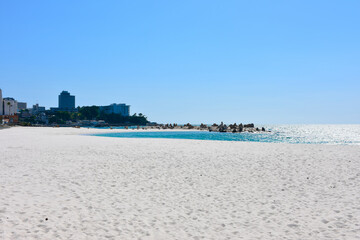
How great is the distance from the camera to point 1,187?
31.4 ft

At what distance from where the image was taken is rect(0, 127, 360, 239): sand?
6.37 m

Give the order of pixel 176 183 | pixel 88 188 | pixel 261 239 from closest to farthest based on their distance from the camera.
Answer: pixel 261 239 → pixel 88 188 → pixel 176 183

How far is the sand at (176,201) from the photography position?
251 inches

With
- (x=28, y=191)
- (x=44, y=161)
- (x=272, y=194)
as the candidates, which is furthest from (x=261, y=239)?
(x=44, y=161)

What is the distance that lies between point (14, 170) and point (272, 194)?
41.3ft

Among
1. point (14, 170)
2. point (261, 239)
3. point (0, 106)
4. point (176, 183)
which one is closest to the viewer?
point (261, 239)

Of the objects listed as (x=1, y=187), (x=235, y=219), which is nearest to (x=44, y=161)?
(x=1, y=187)

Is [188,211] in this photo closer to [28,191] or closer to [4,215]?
[4,215]

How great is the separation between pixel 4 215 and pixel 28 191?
2.43 meters

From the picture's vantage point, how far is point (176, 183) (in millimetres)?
11258

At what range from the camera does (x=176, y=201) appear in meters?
8.81

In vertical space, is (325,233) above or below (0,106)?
below

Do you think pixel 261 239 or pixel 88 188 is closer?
pixel 261 239

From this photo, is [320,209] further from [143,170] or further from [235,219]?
[143,170]
